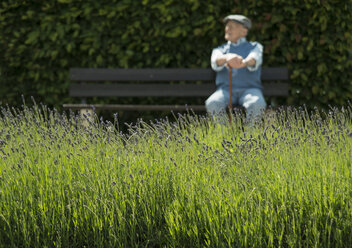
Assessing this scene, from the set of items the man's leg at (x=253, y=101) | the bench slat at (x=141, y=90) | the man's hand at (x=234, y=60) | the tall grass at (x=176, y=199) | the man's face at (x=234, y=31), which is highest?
the man's face at (x=234, y=31)

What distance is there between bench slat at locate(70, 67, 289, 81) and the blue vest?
1.73ft

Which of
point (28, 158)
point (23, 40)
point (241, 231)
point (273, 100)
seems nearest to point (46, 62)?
point (23, 40)

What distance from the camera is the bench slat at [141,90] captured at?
6.93 meters

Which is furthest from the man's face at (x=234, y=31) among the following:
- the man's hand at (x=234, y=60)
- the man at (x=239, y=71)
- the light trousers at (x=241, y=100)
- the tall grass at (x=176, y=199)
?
the tall grass at (x=176, y=199)

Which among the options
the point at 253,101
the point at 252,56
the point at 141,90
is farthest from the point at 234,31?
the point at 141,90

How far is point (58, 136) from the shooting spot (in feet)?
13.9

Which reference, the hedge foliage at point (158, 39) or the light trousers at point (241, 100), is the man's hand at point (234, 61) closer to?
the light trousers at point (241, 100)

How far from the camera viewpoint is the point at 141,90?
698 cm

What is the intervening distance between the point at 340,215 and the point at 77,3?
204 inches

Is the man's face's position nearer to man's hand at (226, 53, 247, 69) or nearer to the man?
the man

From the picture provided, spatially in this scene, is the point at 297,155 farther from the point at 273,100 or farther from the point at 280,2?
the point at 280,2

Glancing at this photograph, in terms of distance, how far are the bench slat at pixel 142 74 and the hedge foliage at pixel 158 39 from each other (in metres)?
0.23

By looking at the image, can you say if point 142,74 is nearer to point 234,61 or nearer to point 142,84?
point 142,84

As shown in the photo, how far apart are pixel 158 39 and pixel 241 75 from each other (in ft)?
4.75
